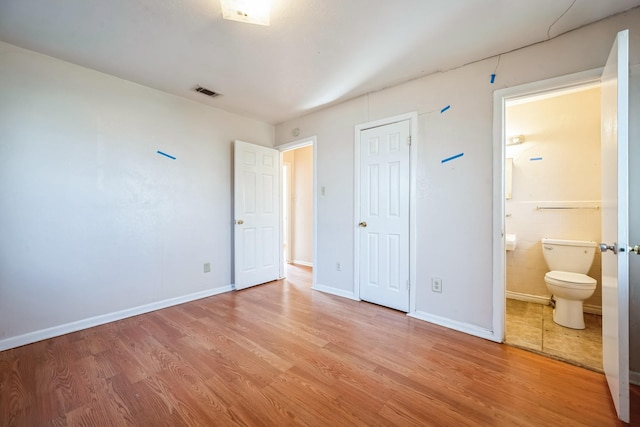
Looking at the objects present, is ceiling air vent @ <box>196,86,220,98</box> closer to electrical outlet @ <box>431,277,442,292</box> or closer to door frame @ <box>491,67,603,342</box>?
door frame @ <box>491,67,603,342</box>

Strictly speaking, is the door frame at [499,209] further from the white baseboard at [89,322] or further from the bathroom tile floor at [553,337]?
the white baseboard at [89,322]

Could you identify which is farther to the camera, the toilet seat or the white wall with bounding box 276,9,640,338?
the toilet seat

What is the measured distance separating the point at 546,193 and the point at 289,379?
3376mm

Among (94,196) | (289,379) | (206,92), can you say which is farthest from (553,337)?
(94,196)

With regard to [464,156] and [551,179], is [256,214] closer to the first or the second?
[464,156]

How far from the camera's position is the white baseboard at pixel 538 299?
263 cm

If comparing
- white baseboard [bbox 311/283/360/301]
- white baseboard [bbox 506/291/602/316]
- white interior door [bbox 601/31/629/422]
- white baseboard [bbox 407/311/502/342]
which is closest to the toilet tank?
white baseboard [bbox 506/291/602/316]

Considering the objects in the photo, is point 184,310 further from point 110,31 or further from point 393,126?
point 393,126

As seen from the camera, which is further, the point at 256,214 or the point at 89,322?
the point at 256,214

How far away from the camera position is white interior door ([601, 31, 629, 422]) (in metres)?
1.25

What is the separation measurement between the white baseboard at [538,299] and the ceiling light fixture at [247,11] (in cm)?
386

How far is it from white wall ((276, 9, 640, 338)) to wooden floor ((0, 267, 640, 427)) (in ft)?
1.37

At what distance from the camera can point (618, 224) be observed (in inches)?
50.5

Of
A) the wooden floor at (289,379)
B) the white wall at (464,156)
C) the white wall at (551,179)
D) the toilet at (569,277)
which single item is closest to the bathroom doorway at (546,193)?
the white wall at (551,179)
